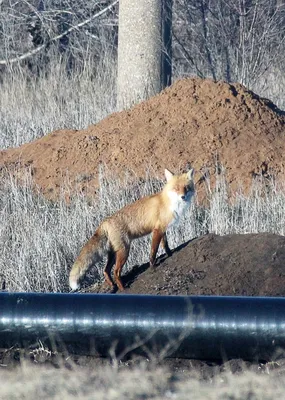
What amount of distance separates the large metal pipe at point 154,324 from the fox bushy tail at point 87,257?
118 centimetres

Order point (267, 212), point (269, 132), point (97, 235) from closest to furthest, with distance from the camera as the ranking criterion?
point (97, 235) < point (267, 212) < point (269, 132)

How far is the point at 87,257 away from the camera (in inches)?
273

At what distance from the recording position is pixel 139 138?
34.9 ft

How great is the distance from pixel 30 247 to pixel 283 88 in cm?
976

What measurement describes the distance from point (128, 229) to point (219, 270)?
0.83 m

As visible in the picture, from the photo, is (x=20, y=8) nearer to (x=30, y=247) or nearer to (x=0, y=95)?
(x=0, y=95)

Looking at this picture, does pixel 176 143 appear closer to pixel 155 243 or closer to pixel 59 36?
pixel 155 243

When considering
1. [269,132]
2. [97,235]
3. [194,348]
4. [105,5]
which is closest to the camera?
[194,348]

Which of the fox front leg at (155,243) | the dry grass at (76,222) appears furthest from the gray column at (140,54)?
the fox front leg at (155,243)

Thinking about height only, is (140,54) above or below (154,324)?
above

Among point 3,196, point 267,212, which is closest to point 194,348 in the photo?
point 267,212

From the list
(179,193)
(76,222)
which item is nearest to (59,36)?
(76,222)

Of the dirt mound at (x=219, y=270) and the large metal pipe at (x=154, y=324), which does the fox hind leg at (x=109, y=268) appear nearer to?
the dirt mound at (x=219, y=270)

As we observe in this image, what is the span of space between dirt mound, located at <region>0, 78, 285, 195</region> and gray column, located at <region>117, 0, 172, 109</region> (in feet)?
7.20
